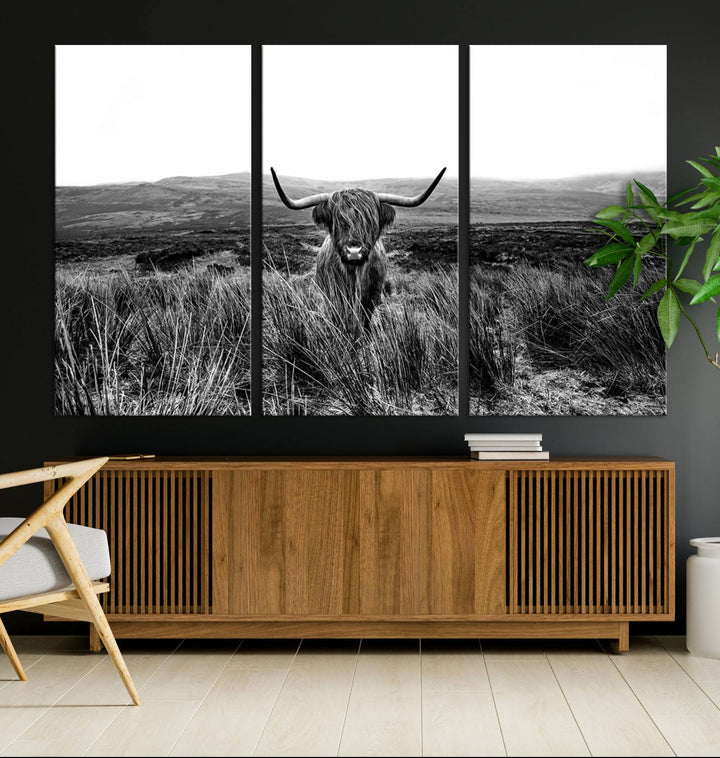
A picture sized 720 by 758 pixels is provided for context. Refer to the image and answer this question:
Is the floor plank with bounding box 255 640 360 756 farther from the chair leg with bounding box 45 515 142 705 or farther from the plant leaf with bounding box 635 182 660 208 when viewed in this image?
the plant leaf with bounding box 635 182 660 208

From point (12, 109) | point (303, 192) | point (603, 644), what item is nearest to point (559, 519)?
point (603, 644)

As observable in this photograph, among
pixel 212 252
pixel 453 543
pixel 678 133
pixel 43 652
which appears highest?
pixel 678 133

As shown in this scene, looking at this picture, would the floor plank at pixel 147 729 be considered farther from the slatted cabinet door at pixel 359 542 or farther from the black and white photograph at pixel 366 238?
the black and white photograph at pixel 366 238

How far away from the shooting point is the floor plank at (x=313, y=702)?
2.71 meters

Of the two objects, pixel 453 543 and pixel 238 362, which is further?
pixel 238 362

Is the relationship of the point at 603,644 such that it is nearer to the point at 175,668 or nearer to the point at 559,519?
the point at 559,519

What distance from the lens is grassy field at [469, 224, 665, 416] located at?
3.99m

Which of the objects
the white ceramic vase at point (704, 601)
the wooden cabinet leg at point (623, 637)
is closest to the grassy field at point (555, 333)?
the white ceramic vase at point (704, 601)

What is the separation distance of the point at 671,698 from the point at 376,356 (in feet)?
5.77

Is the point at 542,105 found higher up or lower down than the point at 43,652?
higher up

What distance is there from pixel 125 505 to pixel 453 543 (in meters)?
1.29

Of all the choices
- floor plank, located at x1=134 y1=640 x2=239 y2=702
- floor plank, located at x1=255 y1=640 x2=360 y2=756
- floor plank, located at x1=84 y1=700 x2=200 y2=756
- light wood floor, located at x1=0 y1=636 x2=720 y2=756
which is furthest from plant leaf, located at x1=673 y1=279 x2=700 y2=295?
floor plank, located at x1=84 y1=700 x2=200 y2=756

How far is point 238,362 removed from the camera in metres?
4.04

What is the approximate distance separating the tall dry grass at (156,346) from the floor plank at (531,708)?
5.00 feet
